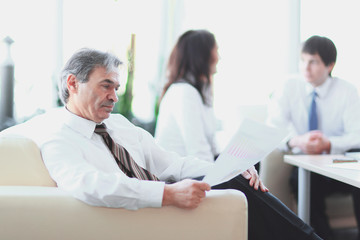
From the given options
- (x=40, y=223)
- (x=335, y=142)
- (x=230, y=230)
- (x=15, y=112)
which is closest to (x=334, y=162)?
(x=335, y=142)

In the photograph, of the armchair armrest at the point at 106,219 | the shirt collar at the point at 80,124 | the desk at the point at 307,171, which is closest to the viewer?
the armchair armrest at the point at 106,219

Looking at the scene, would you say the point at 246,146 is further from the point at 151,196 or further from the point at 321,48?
the point at 321,48

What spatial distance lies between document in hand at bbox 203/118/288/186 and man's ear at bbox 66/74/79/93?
594 mm

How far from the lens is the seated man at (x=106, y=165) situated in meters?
1.17

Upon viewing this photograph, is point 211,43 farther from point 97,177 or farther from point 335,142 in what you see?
point 97,177

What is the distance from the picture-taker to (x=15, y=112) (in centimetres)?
387

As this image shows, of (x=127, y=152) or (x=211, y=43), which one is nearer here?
(x=127, y=152)

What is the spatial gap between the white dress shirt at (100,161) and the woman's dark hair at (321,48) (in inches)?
61.2

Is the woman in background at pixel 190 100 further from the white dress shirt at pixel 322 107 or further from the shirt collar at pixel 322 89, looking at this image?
the shirt collar at pixel 322 89

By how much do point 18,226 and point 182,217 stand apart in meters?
0.48

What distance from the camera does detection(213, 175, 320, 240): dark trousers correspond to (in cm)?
135

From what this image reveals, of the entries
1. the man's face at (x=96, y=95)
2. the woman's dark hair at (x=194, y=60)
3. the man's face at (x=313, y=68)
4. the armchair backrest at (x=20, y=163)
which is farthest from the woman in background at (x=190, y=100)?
the armchair backrest at (x=20, y=163)

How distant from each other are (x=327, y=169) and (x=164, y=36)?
10.1 ft

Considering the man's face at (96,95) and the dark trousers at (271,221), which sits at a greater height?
the man's face at (96,95)
